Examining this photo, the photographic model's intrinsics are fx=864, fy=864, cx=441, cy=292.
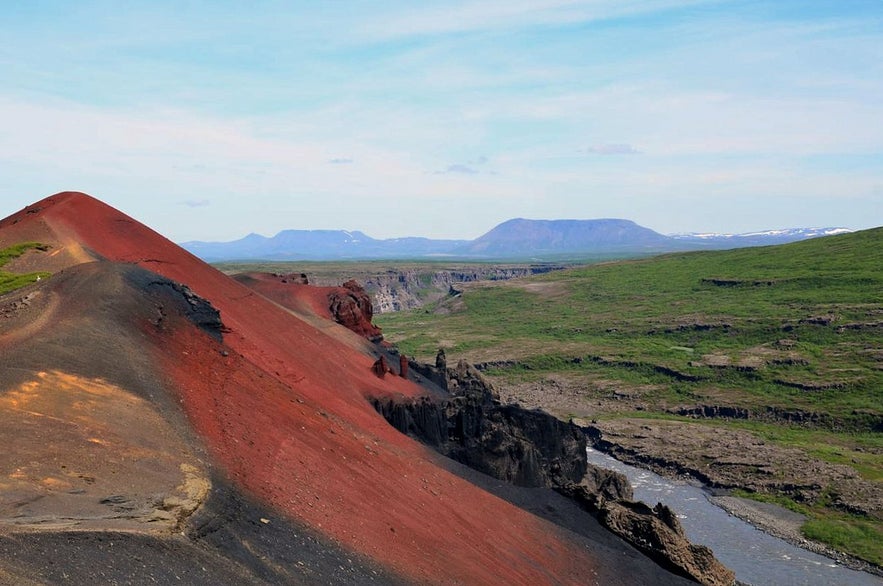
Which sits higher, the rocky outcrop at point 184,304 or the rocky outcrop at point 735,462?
the rocky outcrop at point 184,304

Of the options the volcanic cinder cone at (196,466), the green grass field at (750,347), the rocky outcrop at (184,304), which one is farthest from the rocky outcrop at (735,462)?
the rocky outcrop at (184,304)

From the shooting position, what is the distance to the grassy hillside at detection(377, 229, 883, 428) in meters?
118

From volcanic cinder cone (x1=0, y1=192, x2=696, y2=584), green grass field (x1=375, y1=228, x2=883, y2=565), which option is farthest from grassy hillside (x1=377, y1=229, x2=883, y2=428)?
volcanic cinder cone (x1=0, y1=192, x2=696, y2=584)

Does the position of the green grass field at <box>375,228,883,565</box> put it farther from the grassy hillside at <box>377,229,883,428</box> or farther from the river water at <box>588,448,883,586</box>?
the river water at <box>588,448,883,586</box>

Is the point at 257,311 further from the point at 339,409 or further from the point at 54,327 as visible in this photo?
the point at 54,327

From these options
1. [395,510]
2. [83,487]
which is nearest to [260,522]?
[83,487]

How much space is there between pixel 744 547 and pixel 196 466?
178ft

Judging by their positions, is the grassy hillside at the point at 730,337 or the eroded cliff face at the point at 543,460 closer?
the eroded cliff face at the point at 543,460

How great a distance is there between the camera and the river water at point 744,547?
2505 inches

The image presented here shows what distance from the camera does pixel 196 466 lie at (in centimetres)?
3091

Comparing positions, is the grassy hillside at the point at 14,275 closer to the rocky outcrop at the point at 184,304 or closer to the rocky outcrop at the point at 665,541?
the rocky outcrop at the point at 184,304

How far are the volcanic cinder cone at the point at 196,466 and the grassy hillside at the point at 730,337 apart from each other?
A: 7719 centimetres

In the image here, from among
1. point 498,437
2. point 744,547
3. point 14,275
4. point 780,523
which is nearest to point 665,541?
point 498,437

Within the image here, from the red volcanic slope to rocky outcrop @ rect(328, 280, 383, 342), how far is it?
2220 cm
